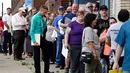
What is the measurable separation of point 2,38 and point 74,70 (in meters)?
10.1

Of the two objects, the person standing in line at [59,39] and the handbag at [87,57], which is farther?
the person standing in line at [59,39]

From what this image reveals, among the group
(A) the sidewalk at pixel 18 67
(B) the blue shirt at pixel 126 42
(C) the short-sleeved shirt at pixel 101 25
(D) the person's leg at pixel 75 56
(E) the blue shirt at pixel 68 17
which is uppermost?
(E) the blue shirt at pixel 68 17

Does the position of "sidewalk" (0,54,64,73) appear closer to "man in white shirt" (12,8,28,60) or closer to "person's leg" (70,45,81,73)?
"man in white shirt" (12,8,28,60)

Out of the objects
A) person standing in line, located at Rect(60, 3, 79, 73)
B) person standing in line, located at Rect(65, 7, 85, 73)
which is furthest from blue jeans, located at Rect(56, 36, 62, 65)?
person standing in line, located at Rect(65, 7, 85, 73)

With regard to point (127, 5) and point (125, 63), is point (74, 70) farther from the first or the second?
point (125, 63)

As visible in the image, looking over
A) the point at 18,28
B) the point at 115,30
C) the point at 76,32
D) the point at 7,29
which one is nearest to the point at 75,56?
the point at 76,32

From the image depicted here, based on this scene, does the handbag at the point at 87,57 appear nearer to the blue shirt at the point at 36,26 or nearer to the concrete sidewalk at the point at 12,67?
the blue shirt at the point at 36,26

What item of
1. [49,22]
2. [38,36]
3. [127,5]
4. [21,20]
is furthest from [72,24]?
[21,20]

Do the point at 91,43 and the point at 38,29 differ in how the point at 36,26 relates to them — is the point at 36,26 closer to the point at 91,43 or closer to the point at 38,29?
the point at 38,29

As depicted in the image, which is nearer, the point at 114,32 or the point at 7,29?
the point at 114,32

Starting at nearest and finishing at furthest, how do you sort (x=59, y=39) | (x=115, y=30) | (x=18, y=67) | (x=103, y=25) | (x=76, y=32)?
(x=115, y=30) → (x=76, y=32) → (x=103, y=25) → (x=59, y=39) → (x=18, y=67)

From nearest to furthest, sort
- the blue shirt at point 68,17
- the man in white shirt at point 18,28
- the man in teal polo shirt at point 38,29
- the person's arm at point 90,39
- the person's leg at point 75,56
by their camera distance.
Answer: the person's arm at point 90,39 → the person's leg at point 75,56 → the man in teal polo shirt at point 38,29 → the blue shirt at point 68,17 → the man in white shirt at point 18,28

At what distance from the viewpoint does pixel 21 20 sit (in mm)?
15812

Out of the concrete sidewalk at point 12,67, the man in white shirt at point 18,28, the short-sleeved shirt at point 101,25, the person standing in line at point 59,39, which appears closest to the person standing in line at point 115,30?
the short-sleeved shirt at point 101,25
